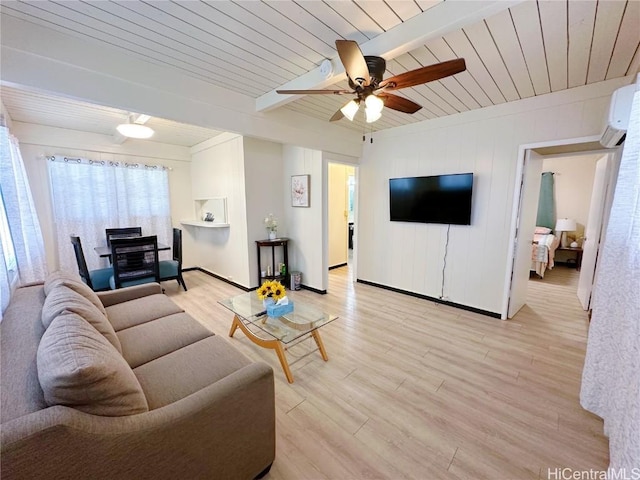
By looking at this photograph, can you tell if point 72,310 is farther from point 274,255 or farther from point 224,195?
point 224,195

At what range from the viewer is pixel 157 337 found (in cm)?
187

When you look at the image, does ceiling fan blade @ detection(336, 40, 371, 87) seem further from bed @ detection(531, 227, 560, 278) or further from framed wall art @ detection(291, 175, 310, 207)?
bed @ detection(531, 227, 560, 278)

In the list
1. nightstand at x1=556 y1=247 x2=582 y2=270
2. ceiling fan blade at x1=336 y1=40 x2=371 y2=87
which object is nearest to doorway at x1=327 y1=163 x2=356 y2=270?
ceiling fan blade at x1=336 y1=40 x2=371 y2=87

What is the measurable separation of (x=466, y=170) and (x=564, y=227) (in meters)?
3.97

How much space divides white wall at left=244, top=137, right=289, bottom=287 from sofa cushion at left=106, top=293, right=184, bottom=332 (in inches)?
68.4

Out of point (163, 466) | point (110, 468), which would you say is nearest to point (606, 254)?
point (163, 466)

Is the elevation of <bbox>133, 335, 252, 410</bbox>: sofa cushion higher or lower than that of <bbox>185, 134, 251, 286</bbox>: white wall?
lower

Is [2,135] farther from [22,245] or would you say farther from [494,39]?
[494,39]

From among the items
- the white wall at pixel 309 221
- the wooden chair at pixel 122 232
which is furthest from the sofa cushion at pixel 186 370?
the wooden chair at pixel 122 232

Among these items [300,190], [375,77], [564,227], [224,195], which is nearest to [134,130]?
[224,195]

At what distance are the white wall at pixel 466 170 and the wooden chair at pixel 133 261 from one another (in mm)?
3306

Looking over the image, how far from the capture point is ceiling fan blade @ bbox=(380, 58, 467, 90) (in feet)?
5.01

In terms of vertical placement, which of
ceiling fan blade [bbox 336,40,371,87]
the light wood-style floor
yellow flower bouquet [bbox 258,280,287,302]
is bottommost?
the light wood-style floor

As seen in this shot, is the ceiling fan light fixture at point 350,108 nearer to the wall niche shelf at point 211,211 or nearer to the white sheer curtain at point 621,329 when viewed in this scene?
the white sheer curtain at point 621,329
